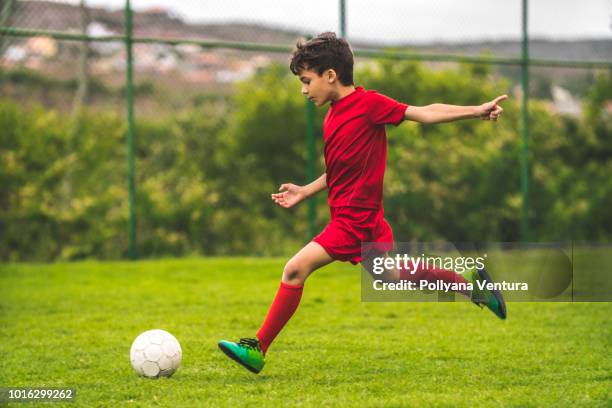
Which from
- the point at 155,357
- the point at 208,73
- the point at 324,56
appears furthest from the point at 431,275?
the point at 208,73

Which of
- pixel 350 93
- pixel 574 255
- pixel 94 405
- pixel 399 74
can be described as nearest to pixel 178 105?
pixel 399 74

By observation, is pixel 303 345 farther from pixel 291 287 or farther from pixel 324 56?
pixel 324 56

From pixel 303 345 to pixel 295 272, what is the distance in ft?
3.62

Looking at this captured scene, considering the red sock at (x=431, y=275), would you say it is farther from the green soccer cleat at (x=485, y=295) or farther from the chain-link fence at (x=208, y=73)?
the chain-link fence at (x=208, y=73)

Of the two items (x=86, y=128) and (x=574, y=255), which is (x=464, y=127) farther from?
(x=86, y=128)

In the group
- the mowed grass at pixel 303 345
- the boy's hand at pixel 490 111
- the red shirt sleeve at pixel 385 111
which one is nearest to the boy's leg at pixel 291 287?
the mowed grass at pixel 303 345

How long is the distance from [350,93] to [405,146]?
6203 millimetres

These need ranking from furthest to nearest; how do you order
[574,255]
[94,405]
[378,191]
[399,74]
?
[399,74] → [574,255] → [378,191] → [94,405]

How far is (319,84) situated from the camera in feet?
15.8

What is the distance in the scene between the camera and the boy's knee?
468 centimetres

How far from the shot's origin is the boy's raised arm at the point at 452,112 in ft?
14.6

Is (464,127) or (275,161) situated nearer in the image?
(275,161)

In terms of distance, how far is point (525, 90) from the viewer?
11109mm

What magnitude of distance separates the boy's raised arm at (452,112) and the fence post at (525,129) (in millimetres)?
6690
